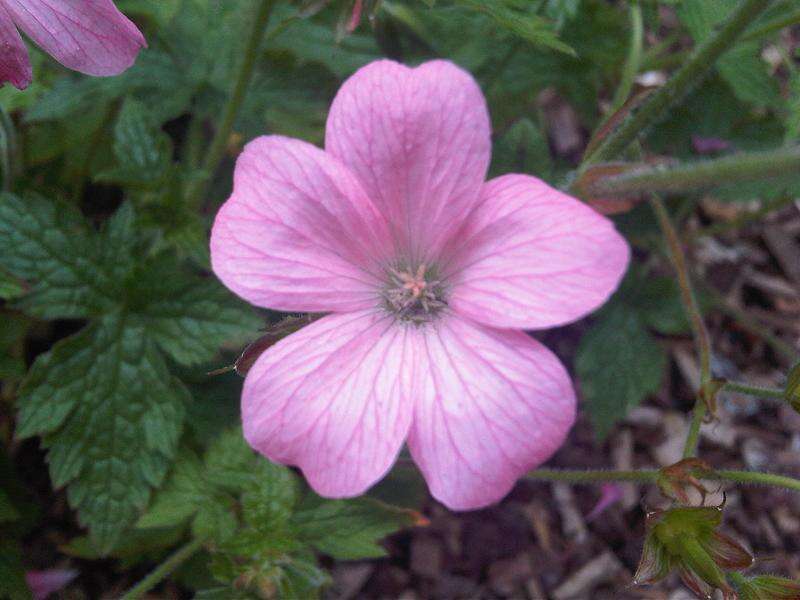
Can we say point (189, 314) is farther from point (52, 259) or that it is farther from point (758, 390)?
point (758, 390)

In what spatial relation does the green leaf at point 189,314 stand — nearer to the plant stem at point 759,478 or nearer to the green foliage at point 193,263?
the green foliage at point 193,263

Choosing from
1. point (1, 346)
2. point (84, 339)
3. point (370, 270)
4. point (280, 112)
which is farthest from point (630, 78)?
point (1, 346)

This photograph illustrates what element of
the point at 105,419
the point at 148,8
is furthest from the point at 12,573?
the point at 148,8

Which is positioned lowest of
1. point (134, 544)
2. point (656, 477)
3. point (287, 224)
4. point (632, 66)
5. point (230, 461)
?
point (134, 544)

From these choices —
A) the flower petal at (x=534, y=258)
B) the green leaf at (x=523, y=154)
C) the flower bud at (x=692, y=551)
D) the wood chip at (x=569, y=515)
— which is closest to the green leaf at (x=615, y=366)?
the wood chip at (x=569, y=515)

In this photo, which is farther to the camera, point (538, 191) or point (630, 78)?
point (630, 78)

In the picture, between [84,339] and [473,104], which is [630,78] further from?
[84,339]

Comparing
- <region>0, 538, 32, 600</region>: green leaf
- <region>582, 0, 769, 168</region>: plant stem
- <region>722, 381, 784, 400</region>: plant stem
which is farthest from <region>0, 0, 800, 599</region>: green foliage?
<region>722, 381, 784, 400</region>: plant stem
